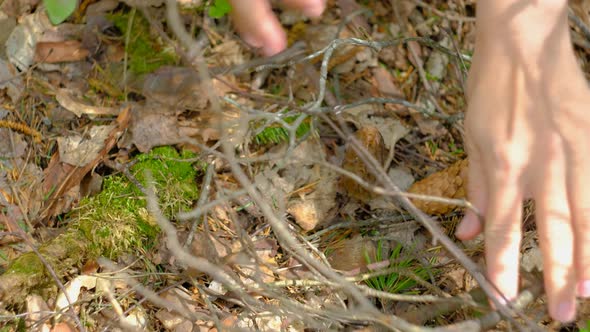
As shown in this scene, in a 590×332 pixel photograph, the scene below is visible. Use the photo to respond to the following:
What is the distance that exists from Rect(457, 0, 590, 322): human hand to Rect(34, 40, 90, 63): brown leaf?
6.78ft

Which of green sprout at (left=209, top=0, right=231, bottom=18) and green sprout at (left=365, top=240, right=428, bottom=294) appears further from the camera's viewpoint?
green sprout at (left=209, top=0, right=231, bottom=18)

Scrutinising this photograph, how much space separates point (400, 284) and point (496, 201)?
0.60 metres

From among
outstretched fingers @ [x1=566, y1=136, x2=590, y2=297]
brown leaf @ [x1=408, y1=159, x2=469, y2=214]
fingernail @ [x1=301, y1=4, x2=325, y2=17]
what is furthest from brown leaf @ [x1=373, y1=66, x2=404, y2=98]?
outstretched fingers @ [x1=566, y1=136, x2=590, y2=297]

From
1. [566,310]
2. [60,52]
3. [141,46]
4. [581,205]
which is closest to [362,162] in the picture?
[581,205]

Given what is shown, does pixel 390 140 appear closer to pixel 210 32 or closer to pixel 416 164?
pixel 416 164

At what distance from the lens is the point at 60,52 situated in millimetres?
2980

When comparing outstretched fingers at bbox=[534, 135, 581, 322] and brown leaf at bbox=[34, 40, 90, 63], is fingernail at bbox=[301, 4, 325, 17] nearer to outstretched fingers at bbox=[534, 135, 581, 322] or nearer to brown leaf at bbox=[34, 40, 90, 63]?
outstretched fingers at bbox=[534, 135, 581, 322]

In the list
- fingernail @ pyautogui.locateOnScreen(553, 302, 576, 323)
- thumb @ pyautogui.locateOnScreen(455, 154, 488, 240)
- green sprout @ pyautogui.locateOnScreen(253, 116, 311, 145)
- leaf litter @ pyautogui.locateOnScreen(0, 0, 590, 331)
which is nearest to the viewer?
fingernail @ pyautogui.locateOnScreen(553, 302, 576, 323)

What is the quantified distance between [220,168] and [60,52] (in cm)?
110

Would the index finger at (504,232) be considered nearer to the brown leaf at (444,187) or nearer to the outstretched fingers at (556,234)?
the outstretched fingers at (556,234)

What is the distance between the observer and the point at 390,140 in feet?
9.43

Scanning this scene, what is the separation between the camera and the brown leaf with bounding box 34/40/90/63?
2.95 meters

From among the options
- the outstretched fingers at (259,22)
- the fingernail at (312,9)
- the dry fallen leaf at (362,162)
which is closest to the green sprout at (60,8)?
the outstretched fingers at (259,22)

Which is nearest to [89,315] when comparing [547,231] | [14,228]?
[14,228]
